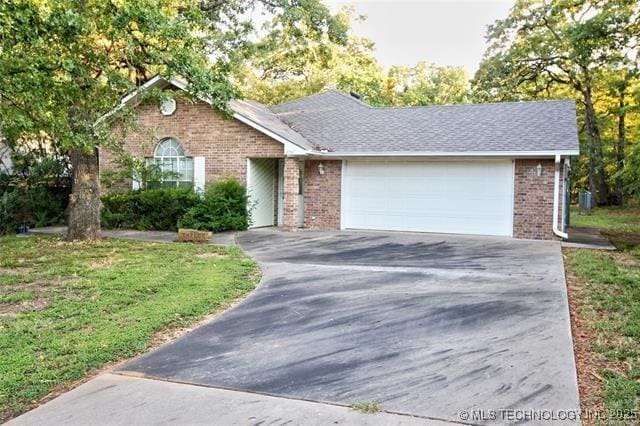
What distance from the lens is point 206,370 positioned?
175 inches

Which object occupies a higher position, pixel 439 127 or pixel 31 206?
pixel 439 127

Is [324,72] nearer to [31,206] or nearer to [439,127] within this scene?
[439,127]

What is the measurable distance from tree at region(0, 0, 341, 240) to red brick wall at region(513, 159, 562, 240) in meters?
7.58

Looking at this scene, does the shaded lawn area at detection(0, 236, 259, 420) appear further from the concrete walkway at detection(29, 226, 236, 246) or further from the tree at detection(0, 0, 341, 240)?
the tree at detection(0, 0, 341, 240)

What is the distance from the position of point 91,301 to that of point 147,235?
730 centimetres

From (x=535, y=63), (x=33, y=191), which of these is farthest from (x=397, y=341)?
(x=535, y=63)

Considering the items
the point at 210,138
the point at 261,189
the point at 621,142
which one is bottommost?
the point at 261,189

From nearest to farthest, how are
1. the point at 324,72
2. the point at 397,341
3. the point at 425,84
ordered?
the point at 397,341 < the point at 324,72 < the point at 425,84

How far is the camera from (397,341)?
16.8 feet

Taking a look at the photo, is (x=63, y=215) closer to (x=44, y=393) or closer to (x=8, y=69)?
(x=8, y=69)

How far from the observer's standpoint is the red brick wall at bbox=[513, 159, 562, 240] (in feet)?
42.9

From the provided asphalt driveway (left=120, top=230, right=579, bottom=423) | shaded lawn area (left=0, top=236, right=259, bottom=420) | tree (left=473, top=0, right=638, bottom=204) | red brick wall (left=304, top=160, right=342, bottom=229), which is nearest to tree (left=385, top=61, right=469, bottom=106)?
tree (left=473, top=0, right=638, bottom=204)

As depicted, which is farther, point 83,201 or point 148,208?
point 148,208

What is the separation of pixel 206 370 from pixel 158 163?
12.7 meters
